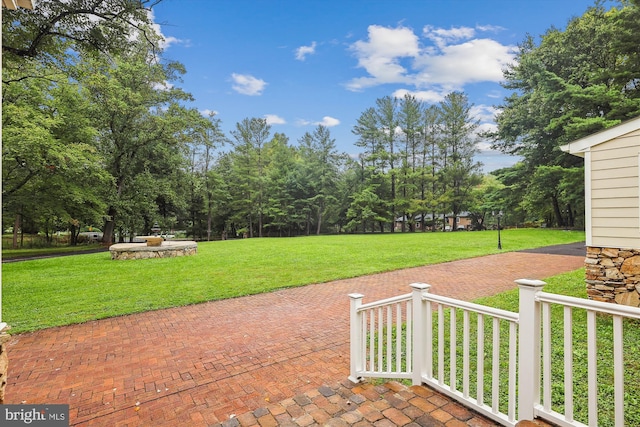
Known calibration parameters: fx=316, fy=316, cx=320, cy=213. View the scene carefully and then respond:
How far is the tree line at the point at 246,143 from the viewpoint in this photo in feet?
25.2

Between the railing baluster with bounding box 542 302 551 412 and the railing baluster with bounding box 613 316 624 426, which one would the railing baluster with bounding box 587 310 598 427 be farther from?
the railing baluster with bounding box 542 302 551 412

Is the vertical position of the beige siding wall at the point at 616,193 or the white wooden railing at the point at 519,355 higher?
the beige siding wall at the point at 616,193

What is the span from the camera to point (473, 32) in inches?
581

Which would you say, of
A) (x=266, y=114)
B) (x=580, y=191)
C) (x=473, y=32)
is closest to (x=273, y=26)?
(x=473, y=32)

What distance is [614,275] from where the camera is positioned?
4832mm

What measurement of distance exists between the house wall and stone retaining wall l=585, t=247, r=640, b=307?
5.0 inches

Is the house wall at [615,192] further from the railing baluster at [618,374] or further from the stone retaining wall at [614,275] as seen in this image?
the railing baluster at [618,374]

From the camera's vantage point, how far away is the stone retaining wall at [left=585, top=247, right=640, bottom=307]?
4.64 m

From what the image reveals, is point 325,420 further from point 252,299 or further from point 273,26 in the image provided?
point 273,26

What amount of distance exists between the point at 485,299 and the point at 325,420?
15.6ft

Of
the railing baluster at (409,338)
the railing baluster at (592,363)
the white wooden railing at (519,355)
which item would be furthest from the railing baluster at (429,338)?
the railing baluster at (592,363)

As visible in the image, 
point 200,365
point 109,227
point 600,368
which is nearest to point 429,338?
point 600,368

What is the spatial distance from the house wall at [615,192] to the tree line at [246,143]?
8.32 m

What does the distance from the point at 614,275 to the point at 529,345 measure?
4094mm
